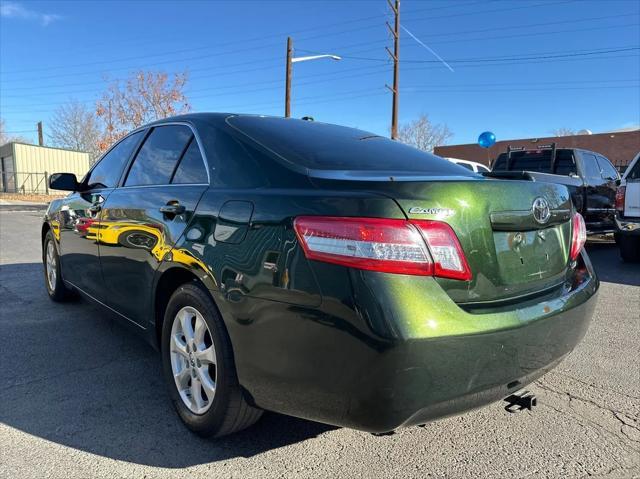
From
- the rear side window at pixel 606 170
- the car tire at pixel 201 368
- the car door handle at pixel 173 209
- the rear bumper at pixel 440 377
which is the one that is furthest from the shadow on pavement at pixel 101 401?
the rear side window at pixel 606 170

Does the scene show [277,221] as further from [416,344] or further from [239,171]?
[416,344]

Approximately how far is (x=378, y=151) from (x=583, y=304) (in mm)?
1384

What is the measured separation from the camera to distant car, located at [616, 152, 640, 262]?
23.9ft

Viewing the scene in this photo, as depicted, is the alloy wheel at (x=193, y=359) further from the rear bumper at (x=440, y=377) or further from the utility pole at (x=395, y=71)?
the utility pole at (x=395, y=71)

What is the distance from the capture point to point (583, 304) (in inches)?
93.6

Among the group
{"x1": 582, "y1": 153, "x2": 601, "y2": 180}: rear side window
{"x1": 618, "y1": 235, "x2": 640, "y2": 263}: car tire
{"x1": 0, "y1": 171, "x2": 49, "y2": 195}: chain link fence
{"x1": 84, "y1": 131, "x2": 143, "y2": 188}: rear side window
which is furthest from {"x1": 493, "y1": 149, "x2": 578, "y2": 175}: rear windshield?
{"x1": 0, "y1": 171, "x2": 49, "y2": 195}: chain link fence

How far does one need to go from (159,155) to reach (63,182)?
5.16ft

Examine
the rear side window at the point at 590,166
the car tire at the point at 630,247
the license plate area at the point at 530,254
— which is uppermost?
the rear side window at the point at 590,166

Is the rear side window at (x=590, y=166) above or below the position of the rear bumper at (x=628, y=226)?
above

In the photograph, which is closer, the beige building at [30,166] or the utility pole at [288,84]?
the utility pole at [288,84]

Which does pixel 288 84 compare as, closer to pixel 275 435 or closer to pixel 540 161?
pixel 540 161

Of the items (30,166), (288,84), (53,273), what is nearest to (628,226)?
(53,273)

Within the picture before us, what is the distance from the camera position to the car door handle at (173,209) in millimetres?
2664

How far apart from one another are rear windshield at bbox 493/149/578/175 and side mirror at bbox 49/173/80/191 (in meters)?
8.19
